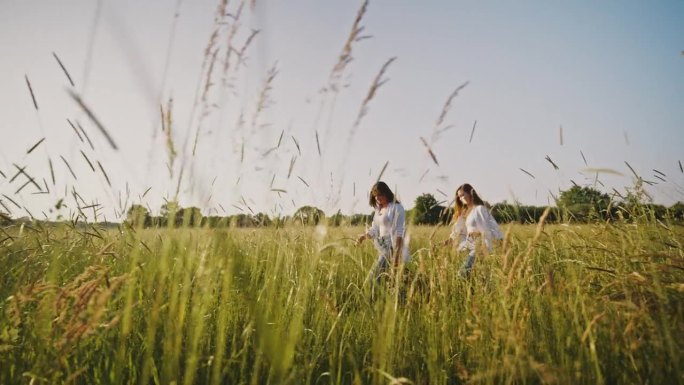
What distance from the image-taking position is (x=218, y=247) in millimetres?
1231

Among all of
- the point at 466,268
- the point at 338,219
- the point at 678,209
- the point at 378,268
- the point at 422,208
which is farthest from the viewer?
the point at 466,268

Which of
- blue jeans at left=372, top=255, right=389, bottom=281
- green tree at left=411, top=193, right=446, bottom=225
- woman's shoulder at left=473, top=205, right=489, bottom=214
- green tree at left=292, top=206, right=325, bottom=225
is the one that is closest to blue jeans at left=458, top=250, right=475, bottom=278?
green tree at left=411, top=193, right=446, bottom=225

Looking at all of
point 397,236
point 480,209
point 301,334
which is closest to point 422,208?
point 397,236

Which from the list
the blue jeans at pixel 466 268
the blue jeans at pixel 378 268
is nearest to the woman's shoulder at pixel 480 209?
the blue jeans at pixel 466 268

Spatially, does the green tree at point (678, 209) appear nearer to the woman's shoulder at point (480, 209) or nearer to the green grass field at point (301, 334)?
the green grass field at point (301, 334)

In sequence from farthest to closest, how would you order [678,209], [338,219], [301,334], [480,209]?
1. [480,209]
2. [678,209]
3. [338,219]
4. [301,334]

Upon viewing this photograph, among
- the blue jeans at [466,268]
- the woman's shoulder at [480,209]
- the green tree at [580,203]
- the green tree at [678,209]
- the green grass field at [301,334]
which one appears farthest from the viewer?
the woman's shoulder at [480,209]

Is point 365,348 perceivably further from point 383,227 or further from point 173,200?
point 383,227

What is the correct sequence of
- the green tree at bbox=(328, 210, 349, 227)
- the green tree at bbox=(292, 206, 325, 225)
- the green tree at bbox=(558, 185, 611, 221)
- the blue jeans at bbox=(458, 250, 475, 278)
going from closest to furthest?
the green tree at bbox=(328, 210, 349, 227) < the blue jeans at bbox=(458, 250, 475, 278) < the green tree at bbox=(292, 206, 325, 225) < the green tree at bbox=(558, 185, 611, 221)

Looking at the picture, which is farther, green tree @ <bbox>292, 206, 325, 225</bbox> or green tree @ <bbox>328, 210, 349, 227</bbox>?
green tree @ <bbox>292, 206, 325, 225</bbox>

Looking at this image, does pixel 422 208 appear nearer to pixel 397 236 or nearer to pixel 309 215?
pixel 397 236

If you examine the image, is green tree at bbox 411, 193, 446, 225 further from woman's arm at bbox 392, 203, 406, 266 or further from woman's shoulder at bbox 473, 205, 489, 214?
woman's shoulder at bbox 473, 205, 489, 214

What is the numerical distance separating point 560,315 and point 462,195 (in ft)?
14.8

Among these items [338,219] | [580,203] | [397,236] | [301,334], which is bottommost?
[301,334]
